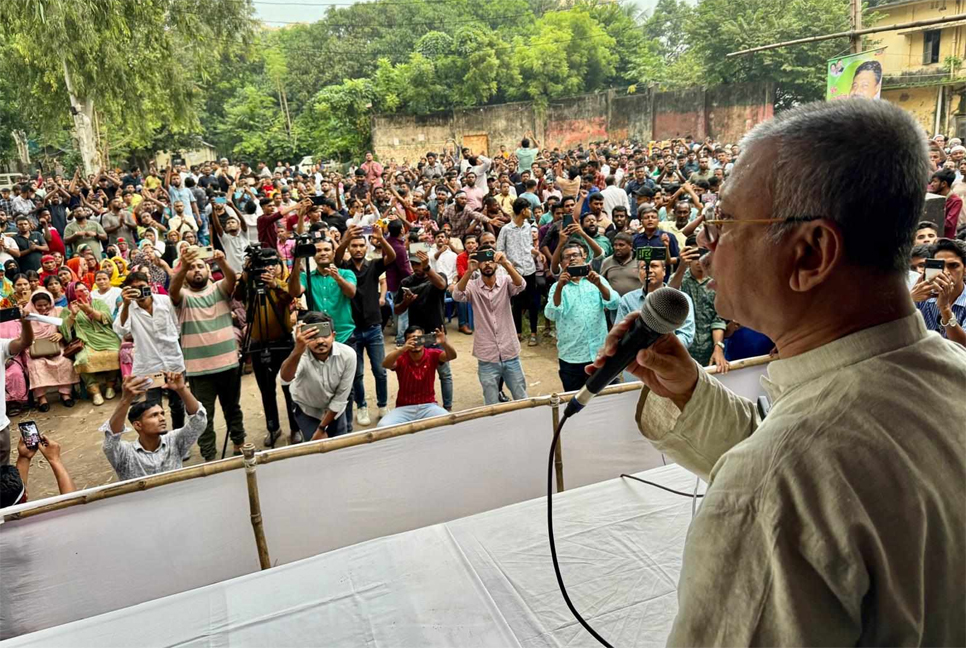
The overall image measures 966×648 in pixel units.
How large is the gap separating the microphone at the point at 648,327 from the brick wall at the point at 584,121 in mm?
26924

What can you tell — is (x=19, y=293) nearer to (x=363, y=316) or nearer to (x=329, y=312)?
Answer: (x=329, y=312)

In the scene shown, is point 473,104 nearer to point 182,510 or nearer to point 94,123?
point 94,123

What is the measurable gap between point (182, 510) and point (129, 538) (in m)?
0.23

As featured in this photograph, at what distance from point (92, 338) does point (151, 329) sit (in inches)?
79.9

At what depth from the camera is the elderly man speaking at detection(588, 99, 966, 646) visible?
0.74 meters

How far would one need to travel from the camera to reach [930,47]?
2441 cm

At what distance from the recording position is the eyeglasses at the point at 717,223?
91cm

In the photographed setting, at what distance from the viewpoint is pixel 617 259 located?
18.6 feet

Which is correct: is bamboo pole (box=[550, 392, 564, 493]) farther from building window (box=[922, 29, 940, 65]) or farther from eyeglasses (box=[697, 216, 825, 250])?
building window (box=[922, 29, 940, 65])

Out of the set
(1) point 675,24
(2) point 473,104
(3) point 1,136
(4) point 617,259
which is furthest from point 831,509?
(1) point 675,24

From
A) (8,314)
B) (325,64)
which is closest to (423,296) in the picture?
(8,314)

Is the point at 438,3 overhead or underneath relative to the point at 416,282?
overhead

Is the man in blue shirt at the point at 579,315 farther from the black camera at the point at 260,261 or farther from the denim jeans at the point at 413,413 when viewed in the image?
the black camera at the point at 260,261

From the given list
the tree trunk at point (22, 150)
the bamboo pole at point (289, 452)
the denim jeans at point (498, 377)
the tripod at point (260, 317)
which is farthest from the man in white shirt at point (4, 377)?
the tree trunk at point (22, 150)
